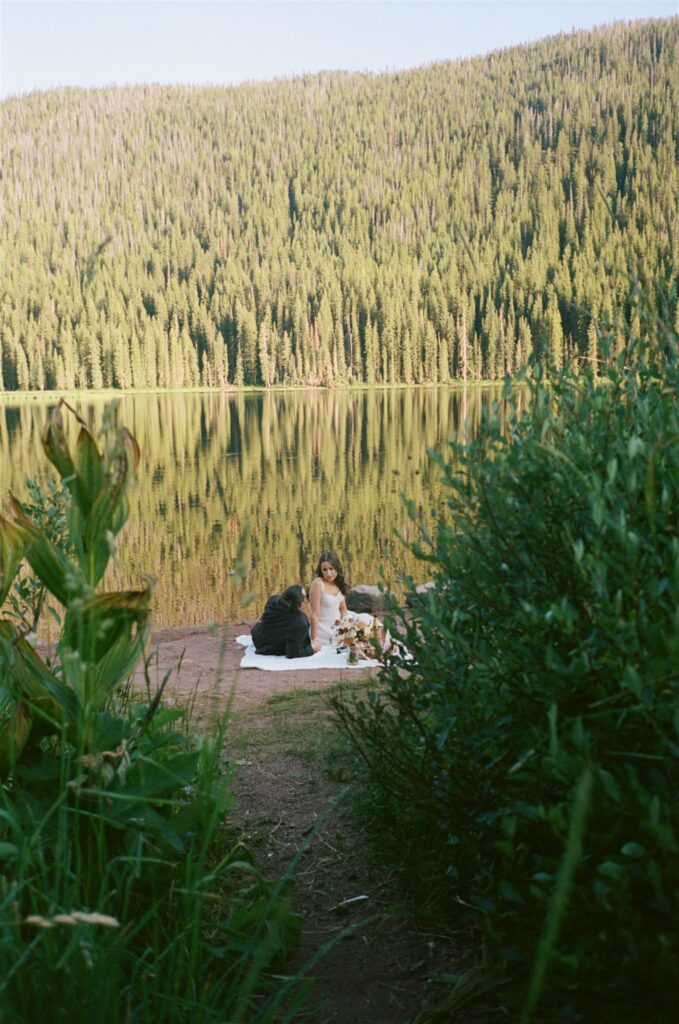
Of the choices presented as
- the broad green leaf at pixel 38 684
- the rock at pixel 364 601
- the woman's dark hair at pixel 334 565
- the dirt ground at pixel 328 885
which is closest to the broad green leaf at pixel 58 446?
the broad green leaf at pixel 38 684

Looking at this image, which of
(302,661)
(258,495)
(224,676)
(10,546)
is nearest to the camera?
(10,546)

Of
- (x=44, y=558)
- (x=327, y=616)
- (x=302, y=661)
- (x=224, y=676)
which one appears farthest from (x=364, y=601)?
(x=44, y=558)

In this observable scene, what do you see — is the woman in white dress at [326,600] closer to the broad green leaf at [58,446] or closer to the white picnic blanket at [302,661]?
the white picnic blanket at [302,661]

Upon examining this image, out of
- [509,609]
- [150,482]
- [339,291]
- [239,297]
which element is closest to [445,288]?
[339,291]

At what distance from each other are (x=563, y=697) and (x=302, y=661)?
816 centimetres

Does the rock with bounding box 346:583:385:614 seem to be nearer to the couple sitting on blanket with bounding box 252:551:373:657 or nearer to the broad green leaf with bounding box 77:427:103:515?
the couple sitting on blanket with bounding box 252:551:373:657

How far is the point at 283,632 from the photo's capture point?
1024 cm

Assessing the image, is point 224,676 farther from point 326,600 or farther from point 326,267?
point 326,267

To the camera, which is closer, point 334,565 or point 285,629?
point 285,629

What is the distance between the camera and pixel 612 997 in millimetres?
1936

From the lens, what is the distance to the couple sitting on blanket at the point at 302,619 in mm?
10219

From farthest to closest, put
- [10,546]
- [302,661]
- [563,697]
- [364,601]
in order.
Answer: [364,601] < [302,661] < [10,546] < [563,697]

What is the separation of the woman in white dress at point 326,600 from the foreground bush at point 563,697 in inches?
307

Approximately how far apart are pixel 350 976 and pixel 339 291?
425 feet
